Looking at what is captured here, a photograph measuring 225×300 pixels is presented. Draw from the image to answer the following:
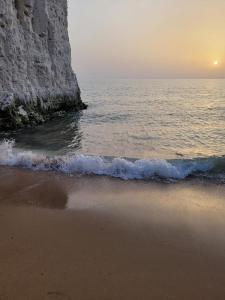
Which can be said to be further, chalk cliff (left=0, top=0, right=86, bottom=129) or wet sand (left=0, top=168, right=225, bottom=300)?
chalk cliff (left=0, top=0, right=86, bottom=129)

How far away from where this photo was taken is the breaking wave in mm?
8398

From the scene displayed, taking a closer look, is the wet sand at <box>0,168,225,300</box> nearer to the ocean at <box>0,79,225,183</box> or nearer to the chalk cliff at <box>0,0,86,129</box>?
the ocean at <box>0,79,225,183</box>

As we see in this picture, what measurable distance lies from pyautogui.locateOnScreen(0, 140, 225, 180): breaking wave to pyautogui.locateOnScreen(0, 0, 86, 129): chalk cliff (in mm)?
6675

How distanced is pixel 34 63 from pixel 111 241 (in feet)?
52.2

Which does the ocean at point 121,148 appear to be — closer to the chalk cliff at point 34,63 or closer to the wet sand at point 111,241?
the wet sand at point 111,241

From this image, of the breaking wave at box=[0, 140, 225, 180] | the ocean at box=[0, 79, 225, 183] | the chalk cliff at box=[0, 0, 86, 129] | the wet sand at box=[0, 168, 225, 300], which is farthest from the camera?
the chalk cliff at box=[0, 0, 86, 129]

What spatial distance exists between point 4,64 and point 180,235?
13.0 metres

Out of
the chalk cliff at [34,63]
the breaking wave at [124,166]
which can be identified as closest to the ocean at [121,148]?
the breaking wave at [124,166]

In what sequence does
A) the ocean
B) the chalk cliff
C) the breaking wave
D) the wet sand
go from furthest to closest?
1. the chalk cliff
2. the ocean
3. the breaking wave
4. the wet sand

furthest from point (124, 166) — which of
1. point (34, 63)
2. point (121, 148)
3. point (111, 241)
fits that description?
point (34, 63)

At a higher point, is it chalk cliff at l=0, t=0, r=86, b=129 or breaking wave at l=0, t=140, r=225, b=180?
chalk cliff at l=0, t=0, r=86, b=129

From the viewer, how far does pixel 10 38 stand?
16.2 meters

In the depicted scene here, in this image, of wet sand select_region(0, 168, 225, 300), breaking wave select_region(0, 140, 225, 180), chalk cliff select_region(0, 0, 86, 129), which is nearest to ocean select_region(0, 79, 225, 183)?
breaking wave select_region(0, 140, 225, 180)

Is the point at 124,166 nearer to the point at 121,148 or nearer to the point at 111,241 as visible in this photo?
the point at 111,241
